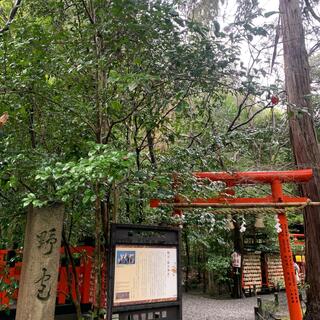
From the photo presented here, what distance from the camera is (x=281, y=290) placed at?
47.9ft

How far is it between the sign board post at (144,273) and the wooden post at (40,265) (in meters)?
0.43

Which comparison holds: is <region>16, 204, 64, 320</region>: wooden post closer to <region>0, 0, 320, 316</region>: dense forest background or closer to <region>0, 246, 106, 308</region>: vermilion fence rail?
<region>0, 0, 320, 316</region>: dense forest background

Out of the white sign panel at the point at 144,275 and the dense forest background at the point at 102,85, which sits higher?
the dense forest background at the point at 102,85

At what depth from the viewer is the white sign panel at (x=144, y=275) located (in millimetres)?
2652

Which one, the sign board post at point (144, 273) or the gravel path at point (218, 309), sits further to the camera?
the gravel path at point (218, 309)

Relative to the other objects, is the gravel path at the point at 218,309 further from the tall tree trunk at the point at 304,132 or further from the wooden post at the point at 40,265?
the wooden post at the point at 40,265

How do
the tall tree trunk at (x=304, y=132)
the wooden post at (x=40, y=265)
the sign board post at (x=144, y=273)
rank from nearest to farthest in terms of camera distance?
the wooden post at (x=40, y=265)
the sign board post at (x=144, y=273)
the tall tree trunk at (x=304, y=132)

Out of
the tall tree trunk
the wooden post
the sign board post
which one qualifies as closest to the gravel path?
the tall tree trunk

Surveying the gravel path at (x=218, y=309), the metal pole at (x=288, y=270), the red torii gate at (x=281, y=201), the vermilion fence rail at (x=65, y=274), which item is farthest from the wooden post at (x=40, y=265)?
the gravel path at (x=218, y=309)

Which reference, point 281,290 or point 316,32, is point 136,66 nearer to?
point 316,32

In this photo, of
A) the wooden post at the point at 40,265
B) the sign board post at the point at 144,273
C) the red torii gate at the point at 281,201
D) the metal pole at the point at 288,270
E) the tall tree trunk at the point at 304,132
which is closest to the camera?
the wooden post at the point at 40,265

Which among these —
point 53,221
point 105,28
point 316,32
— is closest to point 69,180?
point 53,221

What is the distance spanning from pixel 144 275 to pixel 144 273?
0.02 m

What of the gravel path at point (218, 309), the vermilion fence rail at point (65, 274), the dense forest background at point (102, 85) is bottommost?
the gravel path at point (218, 309)
